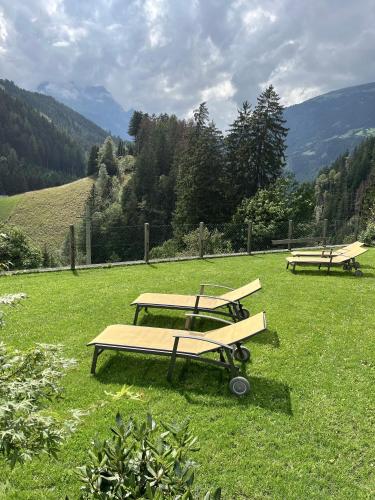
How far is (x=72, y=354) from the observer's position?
566 cm

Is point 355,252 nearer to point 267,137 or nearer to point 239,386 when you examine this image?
point 239,386

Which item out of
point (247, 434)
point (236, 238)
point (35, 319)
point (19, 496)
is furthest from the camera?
point (236, 238)

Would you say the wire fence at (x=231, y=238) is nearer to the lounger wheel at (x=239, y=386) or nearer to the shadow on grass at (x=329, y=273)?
the shadow on grass at (x=329, y=273)

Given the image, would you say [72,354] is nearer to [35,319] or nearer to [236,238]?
[35,319]

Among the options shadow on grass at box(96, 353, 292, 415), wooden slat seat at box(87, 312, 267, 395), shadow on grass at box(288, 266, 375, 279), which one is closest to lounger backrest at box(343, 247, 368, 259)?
shadow on grass at box(288, 266, 375, 279)

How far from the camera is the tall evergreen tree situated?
37.2 metres

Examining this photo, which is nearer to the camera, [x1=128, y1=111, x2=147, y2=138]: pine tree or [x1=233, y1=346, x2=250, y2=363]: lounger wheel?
[x1=233, y1=346, x2=250, y2=363]: lounger wheel

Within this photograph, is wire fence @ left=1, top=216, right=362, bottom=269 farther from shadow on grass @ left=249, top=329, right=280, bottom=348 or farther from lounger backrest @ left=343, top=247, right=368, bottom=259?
shadow on grass @ left=249, top=329, right=280, bottom=348

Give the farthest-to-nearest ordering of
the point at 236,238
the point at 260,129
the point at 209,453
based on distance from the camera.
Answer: the point at 260,129, the point at 236,238, the point at 209,453

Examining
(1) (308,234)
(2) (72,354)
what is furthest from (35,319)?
→ (1) (308,234)

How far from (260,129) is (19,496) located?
123 ft

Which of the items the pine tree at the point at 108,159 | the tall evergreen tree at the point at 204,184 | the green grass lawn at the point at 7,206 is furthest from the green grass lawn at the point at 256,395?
the pine tree at the point at 108,159

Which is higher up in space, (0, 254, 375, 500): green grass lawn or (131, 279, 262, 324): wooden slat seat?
(131, 279, 262, 324): wooden slat seat

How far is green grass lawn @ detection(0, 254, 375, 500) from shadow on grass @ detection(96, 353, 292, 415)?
0.01 meters
